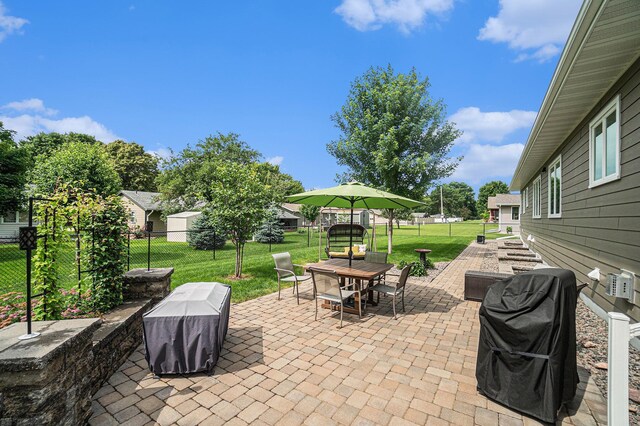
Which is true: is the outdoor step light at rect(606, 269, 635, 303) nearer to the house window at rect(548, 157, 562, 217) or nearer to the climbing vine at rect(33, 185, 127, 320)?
the house window at rect(548, 157, 562, 217)

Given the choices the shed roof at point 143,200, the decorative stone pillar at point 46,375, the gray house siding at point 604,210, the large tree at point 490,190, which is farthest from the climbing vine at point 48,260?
the large tree at point 490,190

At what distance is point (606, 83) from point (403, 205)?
349cm

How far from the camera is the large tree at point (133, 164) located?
35.2 meters

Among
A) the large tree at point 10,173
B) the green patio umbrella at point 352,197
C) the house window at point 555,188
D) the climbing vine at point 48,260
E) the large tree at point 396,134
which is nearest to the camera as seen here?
the climbing vine at point 48,260

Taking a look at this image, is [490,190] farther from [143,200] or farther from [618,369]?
[618,369]

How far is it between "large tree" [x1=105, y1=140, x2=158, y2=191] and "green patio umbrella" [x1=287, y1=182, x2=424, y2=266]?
118 feet

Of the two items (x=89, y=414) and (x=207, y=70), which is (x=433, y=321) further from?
(x=207, y=70)

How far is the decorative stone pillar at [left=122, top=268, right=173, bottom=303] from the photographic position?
406 cm

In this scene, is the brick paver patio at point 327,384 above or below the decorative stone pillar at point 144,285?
below

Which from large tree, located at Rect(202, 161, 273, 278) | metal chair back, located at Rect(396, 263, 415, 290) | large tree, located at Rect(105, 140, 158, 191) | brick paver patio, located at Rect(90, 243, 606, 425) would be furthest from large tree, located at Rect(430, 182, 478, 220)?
brick paver patio, located at Rect(90, 243, 606, 425)

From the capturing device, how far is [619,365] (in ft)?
5.89

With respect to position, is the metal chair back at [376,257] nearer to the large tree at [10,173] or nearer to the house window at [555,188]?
the house window at [555,188]

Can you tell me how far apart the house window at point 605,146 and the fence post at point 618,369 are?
10.7ft

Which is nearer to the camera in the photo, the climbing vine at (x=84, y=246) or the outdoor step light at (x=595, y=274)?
the climbing vine at (x=84, y=246)
